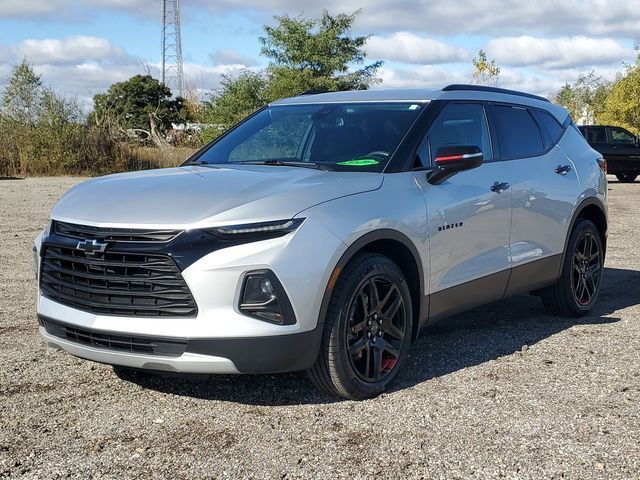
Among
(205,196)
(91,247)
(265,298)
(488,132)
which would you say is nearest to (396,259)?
(265,298)

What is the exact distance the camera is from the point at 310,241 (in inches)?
160

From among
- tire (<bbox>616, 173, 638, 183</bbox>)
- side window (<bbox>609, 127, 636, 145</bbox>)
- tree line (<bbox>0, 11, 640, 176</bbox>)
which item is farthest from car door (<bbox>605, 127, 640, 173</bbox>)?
tree line (<bbox>0, 11, 640, 176</bbox>)

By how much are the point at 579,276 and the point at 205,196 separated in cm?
391

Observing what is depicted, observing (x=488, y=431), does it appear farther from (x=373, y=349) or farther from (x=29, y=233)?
(x=29, y=233)

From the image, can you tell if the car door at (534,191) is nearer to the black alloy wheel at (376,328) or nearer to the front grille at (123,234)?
the black alloy wheel at (376,328)

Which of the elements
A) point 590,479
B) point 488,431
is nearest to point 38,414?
point 488,431

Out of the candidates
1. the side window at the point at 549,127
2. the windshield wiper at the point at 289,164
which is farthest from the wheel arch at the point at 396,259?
the side window at the point at 549,127

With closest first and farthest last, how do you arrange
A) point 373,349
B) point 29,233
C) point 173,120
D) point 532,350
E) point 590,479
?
1. point 590,479
2. point 373,349
3. point 532,350
4. point 29,233
5. point 173,120

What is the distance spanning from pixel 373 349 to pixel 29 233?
9.32 metres

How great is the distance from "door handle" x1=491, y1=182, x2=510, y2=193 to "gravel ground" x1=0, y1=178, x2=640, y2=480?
1.16 m

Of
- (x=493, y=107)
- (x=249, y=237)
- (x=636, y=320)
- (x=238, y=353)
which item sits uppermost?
(x=493, y=107)

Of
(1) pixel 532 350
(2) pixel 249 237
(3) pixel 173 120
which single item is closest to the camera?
(2) pixel 249 237

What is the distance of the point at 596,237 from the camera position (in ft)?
23.0

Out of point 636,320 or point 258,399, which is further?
point 636,320
